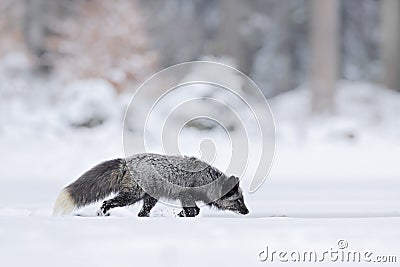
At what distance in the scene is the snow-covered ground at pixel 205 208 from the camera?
21.1 feet

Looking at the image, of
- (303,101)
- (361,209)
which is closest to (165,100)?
(303,101)

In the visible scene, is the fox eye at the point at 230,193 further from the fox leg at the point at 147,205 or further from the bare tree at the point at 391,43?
the bare tree at the point at 391,43

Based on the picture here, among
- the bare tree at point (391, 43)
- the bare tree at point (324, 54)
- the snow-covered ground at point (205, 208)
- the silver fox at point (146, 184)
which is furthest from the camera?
the bare tree at point (391, 43)

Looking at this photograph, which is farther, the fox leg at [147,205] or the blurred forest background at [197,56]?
the blurred forest background at [197,56]

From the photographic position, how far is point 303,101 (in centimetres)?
2353

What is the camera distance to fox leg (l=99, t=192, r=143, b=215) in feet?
28.8

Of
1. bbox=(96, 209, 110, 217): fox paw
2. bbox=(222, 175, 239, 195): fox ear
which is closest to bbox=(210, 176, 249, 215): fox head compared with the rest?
bbox=(222, 175, 239, 195): fox ear

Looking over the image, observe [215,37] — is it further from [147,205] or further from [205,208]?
[147,205]

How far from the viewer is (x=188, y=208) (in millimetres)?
8875

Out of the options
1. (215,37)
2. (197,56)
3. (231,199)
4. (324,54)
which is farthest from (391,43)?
(231,199)

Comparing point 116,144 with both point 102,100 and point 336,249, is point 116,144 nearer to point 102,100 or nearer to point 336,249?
point 102,100

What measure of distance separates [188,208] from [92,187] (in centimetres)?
104

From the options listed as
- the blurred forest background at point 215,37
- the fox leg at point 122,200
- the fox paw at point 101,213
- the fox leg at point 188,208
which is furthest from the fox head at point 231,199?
the blurred forest background at point 215,37

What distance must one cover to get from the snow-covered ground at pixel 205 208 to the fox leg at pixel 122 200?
0.13 m
